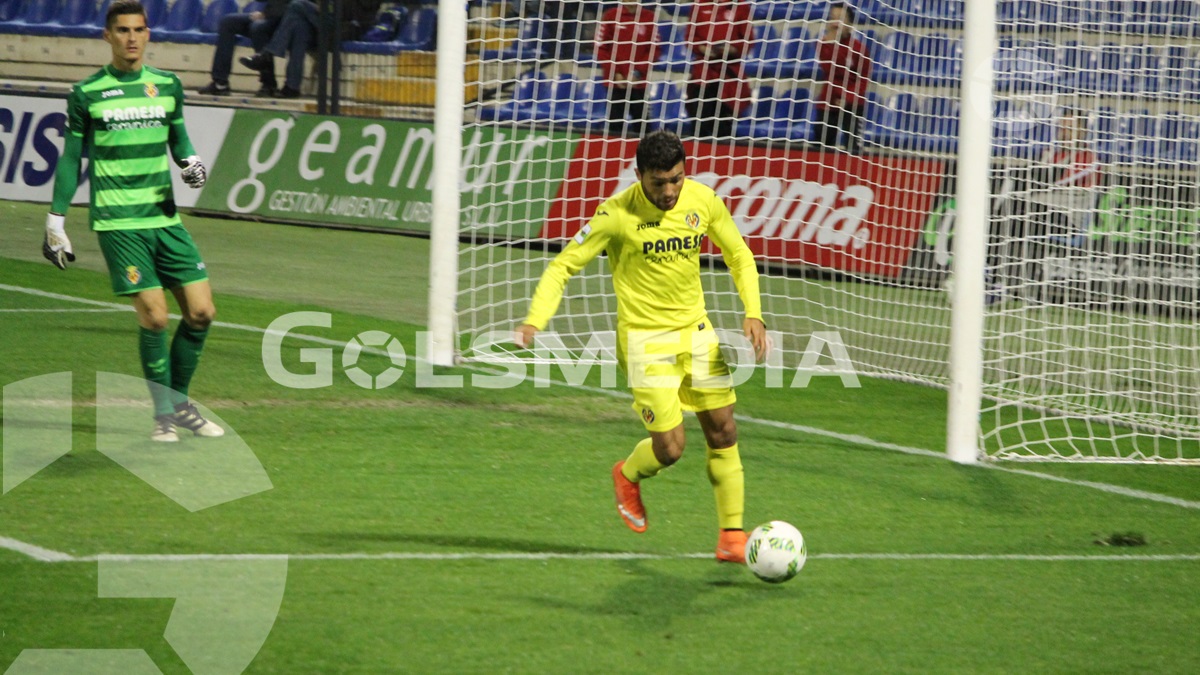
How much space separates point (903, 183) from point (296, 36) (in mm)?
8932

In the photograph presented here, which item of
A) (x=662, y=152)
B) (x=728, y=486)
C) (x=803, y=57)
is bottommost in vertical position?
(x=728, y=486)

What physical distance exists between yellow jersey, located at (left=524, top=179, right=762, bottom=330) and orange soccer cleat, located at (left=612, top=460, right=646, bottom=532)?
0.64 metres

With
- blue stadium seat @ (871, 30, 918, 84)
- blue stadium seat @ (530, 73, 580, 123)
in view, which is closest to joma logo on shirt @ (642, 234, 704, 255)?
blue stadium seat @ (871, 30, 918, 84)

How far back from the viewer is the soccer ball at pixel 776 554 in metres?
5.23

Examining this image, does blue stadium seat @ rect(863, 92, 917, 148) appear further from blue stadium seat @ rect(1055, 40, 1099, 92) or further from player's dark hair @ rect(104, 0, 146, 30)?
player's dark hair @ rect(104, 0, 146, 30)

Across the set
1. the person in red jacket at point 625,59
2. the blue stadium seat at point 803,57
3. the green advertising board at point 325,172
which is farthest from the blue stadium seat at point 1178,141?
the green advertising board at point 325,172

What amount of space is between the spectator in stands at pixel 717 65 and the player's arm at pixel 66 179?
18.2ft

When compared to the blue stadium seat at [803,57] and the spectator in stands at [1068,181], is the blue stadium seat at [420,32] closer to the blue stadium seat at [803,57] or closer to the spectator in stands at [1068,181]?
the blue stadium seat at [803,57]

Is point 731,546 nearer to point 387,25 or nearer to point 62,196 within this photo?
point 62,196

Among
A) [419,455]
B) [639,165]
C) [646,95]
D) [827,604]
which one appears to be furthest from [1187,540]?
[646,95]

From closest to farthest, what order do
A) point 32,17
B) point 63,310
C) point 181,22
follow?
point 63,310, point 181,22, point 32,17

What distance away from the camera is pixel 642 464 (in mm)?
5891

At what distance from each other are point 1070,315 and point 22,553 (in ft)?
22.9

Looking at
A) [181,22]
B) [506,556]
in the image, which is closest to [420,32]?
[181,22]
